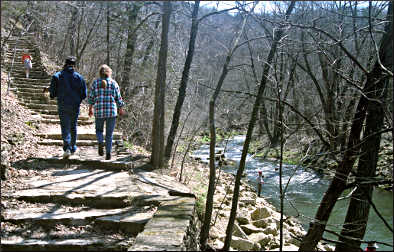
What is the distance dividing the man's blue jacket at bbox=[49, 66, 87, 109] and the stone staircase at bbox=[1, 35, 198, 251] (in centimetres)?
105

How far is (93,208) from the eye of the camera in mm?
4301

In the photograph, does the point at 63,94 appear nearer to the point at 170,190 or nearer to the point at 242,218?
the point at 170,190

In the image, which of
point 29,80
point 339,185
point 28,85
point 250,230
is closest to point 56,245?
point 339,185

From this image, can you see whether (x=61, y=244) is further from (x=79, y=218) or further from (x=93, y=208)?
(x=93, y=208)

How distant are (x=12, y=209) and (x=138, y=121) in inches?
254

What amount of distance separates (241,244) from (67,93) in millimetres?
4328

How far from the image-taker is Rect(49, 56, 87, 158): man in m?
5.76

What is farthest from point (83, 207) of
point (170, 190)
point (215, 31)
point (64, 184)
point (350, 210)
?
point (215, 31)

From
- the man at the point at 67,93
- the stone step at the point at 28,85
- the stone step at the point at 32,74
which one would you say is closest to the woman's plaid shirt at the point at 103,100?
the man at the point at 67,93

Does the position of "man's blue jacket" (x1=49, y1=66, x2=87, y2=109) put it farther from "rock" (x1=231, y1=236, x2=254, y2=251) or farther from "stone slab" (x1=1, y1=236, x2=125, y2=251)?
"rock" (x1=231, y1=236, x2=254, y2=251)

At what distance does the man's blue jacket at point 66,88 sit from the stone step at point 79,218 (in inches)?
90.7

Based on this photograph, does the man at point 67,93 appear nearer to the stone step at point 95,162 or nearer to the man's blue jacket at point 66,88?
the man's blue jacket at point 66,88

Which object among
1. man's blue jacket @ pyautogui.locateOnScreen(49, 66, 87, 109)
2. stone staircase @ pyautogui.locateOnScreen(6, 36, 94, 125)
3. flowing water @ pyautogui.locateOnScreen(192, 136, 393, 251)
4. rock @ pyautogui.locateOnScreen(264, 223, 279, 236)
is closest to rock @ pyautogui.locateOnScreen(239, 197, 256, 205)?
flowing water @ pyautogui.locateOnScreen(192, 136, 393, 251)

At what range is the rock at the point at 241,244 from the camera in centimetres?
614
